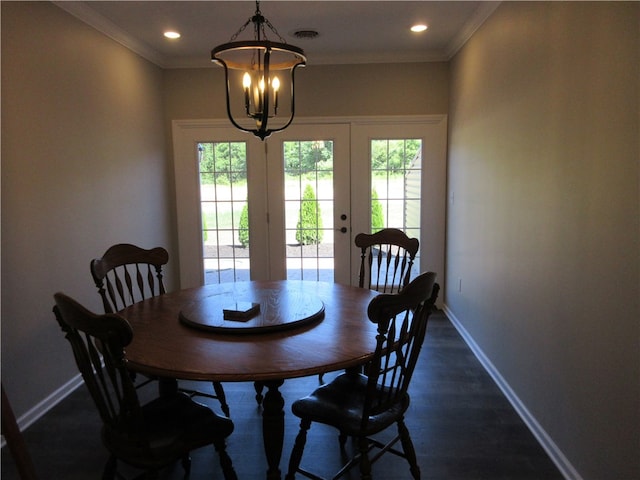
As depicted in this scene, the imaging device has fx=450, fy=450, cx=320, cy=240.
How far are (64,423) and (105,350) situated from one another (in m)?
1.42

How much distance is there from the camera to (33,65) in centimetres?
255

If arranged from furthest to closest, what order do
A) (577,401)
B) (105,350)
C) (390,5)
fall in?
(390,5) → (577,401) → (105,350)

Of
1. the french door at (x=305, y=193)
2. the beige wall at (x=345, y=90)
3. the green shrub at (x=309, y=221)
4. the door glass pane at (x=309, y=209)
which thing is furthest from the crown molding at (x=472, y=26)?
the green shrub at (x=309, y=221)

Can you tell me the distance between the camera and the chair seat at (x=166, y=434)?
5.03ft

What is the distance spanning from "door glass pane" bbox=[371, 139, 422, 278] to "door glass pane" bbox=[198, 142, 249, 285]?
1315 mm

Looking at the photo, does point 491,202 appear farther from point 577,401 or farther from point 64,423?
point 64,423

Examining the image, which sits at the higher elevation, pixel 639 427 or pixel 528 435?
pixel 639 427

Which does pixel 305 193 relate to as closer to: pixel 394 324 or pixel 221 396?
pixel 221 396

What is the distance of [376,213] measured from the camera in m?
4.53

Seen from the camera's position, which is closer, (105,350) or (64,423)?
(105,350)

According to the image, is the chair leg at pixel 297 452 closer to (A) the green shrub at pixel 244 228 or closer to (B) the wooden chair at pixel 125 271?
(B) the wooden chair at pixel 125 271

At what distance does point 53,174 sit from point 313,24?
6.86 ft

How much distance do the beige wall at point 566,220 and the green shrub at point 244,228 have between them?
7.62 ft

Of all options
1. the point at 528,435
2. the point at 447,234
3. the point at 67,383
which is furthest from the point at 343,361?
the point at 447,234
